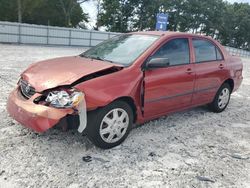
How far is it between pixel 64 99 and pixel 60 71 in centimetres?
58

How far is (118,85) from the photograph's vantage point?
3.84 m

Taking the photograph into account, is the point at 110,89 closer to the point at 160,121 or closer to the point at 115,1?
the point at 160,121

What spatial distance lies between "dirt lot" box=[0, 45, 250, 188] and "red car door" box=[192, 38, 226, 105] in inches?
28.8

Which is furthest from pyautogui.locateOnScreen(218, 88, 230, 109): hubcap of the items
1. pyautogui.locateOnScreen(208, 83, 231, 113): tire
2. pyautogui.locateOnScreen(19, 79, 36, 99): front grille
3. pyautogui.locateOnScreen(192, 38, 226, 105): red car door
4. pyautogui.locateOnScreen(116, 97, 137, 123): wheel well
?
pyautogui.locateOnScreen(19, 79, 36, 99): front grille

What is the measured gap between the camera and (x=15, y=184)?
3012mm

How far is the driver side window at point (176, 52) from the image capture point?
4.57 m

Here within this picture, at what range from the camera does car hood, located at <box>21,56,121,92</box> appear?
3.57 m

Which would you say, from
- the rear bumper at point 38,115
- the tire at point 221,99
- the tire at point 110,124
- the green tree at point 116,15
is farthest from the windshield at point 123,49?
the green tree at point 116,15

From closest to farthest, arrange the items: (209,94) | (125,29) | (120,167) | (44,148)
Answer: (120,167) → (44,148) → (209,94) → (125,29)

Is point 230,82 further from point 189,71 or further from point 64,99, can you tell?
point 64,99

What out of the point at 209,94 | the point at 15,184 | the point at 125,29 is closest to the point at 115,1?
A: the point at 125,29

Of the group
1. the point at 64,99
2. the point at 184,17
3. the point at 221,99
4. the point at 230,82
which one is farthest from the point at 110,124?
the point at 184,17

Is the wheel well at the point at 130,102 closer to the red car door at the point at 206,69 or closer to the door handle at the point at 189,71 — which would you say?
A: the door handle at the point at 189,71

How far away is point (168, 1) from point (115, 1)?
8934 millimetres
